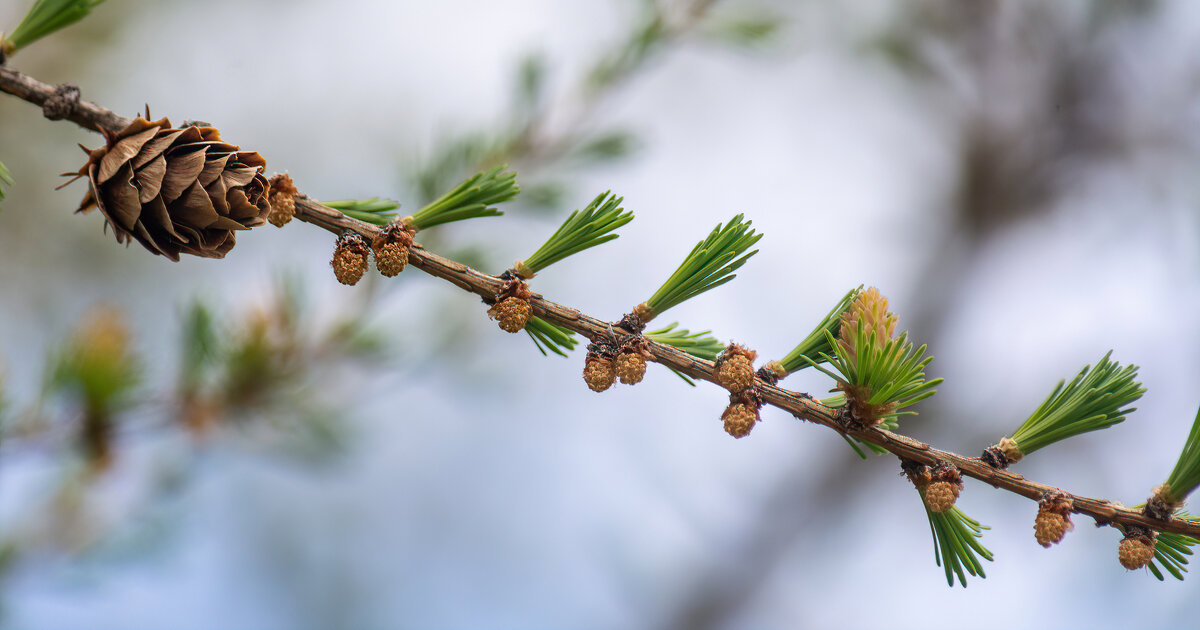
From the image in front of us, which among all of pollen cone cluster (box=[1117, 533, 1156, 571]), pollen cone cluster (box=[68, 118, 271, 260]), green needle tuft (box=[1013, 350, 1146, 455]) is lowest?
pollen cone cluster (box=[1117, 533, 1156, 571])

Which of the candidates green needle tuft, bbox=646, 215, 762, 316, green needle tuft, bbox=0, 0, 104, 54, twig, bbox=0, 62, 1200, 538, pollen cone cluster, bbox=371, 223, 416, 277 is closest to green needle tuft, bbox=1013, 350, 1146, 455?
twig, bbox=0, 62, 1200, 538

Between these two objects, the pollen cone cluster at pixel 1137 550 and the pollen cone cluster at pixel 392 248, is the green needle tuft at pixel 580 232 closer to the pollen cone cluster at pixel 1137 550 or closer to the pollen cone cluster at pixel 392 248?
the pollen cone cluster at pixel 392 248

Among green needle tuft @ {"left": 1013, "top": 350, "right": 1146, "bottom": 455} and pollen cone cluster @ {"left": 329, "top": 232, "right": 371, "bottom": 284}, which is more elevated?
pollen cone cluster @ {"left": 329, "top": 232, "right": 371, "bottom": 284}

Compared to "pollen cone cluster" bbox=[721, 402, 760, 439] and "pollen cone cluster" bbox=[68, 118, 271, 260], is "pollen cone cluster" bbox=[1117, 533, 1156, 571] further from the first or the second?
"pollen cone cluster" bbox=[68, 118, 271, 260]

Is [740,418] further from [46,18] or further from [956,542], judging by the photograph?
[46,18]

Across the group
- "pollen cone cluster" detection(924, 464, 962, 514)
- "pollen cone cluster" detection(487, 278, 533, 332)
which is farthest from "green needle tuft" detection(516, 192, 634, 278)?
"pollen cone cluster" detection(924, 464, 962, 514)

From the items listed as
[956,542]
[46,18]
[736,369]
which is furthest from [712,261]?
[46,18]

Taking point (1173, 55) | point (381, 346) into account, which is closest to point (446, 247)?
point (381, 346)

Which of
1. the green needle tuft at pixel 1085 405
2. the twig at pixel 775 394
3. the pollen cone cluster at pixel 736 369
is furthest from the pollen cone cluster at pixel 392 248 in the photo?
the green needle tuft at pixel 1085 405

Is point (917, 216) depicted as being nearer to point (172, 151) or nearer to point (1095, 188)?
point (1095, 188)

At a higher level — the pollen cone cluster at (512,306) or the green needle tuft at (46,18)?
the green needle tuft at (46,18)
